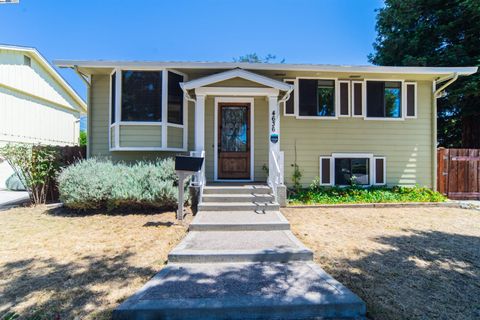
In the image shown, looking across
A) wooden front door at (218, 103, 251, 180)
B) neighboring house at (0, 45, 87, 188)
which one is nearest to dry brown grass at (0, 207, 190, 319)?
wooden front door at (218, 103, 251, 180)

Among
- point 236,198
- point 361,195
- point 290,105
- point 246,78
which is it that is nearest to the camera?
point 236,198

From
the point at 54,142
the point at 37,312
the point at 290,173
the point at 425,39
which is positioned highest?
the point at 425,39

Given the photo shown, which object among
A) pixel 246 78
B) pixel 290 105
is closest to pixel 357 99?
pixel 290 105

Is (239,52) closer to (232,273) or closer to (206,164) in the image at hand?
(206,164)

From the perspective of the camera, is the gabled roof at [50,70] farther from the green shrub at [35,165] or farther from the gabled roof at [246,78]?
the gabled roof at [246,78]

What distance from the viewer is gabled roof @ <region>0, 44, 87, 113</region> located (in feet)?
43.9

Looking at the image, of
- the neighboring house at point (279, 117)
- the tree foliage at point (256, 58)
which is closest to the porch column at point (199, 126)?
the neighboring house at point (279, 117)

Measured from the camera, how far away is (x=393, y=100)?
8500 millimetres

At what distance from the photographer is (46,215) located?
20.1ft

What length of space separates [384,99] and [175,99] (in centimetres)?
667

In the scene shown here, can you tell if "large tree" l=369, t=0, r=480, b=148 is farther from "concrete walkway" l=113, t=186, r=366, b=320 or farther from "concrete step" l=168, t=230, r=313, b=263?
"concrete walkway" l=113, t=186, r=366, b=320

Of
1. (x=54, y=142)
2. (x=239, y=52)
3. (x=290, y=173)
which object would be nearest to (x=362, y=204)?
(x=290, y=173)

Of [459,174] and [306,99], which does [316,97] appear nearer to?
[306,99]

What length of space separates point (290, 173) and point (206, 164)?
2.67 metres
